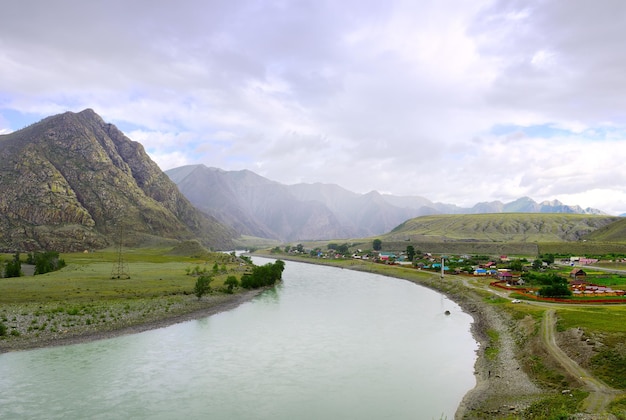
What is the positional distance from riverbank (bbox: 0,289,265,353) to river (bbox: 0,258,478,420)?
6.79ft

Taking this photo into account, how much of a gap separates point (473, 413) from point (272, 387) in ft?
47.5

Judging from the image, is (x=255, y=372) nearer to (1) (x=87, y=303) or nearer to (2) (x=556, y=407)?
(2) (x=556, y=407)

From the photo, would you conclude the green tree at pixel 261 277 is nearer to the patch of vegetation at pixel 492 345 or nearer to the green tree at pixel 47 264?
the green tree at pixel 47 264

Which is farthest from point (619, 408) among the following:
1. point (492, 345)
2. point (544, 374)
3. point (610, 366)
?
point (492, 345)

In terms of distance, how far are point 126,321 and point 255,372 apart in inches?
990

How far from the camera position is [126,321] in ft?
167

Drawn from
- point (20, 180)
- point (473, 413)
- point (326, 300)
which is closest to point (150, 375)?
point (473, 413)

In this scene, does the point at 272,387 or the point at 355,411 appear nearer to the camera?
the point at 355,411

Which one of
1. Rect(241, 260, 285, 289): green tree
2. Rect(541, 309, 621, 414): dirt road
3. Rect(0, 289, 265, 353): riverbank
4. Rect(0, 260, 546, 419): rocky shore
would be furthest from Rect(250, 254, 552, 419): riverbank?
Rect(241, 260, 285, 289): green tree

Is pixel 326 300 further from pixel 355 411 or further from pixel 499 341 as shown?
pixel 355 411

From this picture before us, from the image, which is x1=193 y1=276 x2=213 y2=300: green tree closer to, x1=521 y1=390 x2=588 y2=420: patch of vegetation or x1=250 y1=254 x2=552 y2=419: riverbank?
x1=250 y1=254 x2=552 y2=419: riverbank

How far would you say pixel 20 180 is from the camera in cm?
18888

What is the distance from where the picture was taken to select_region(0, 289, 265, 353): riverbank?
41.0 m

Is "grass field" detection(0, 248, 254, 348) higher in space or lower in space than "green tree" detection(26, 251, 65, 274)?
lower
